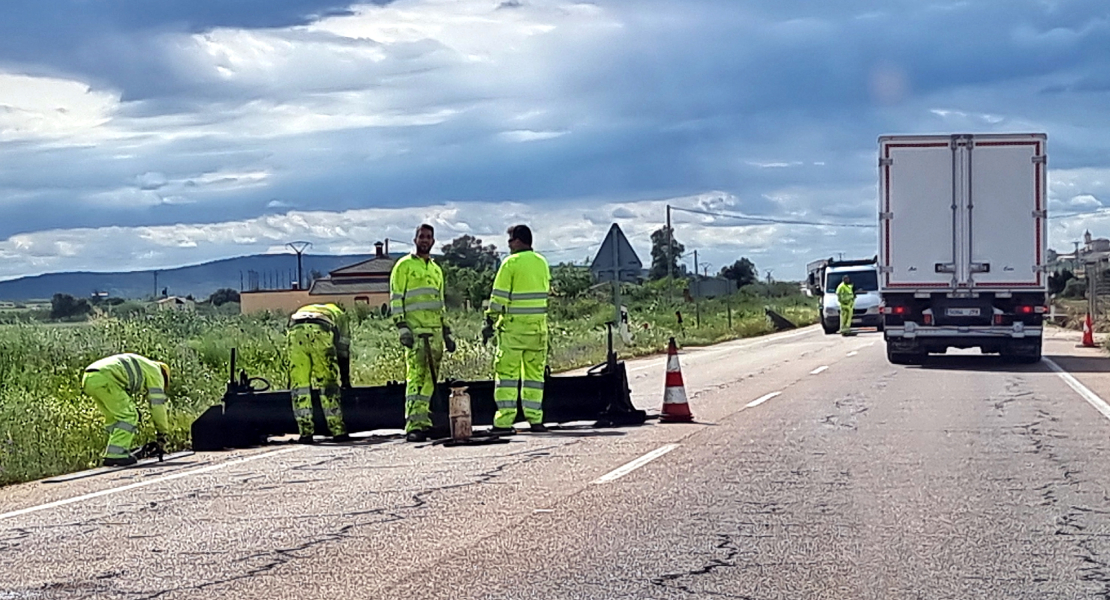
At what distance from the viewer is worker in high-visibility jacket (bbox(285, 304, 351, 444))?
13.7 meters

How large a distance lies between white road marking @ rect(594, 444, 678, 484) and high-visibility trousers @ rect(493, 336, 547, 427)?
171cm

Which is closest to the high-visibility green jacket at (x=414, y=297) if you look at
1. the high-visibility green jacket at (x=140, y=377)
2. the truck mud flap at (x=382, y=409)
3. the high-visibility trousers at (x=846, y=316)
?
the truck mud flap at (x=382, y=409)

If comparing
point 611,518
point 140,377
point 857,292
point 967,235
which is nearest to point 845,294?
point 857,292

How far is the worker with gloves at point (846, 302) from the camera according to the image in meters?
40.5

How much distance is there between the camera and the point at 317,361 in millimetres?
13734

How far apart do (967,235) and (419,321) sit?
1299 cm

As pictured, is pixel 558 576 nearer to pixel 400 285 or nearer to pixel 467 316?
pixel 400 285

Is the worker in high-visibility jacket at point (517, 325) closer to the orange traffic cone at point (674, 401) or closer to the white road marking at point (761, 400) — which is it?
the orange traffic cone at point (674, 401)

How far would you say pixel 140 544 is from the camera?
849 centimetres

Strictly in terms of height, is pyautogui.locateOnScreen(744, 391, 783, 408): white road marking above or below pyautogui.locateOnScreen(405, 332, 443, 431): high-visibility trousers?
below

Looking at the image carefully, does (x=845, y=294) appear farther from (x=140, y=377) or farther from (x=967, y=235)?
(x=140, y=377)

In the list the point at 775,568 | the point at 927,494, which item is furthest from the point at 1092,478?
the point at 775,568

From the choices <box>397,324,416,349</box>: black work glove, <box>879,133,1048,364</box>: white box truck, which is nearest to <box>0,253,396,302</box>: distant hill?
<box>879,133,1048,364</box>: white box truck

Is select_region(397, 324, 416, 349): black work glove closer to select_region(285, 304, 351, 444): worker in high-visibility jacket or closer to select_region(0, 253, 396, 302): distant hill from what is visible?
select_region(285, 304, 351, 444): worker in high-visibility jacket
